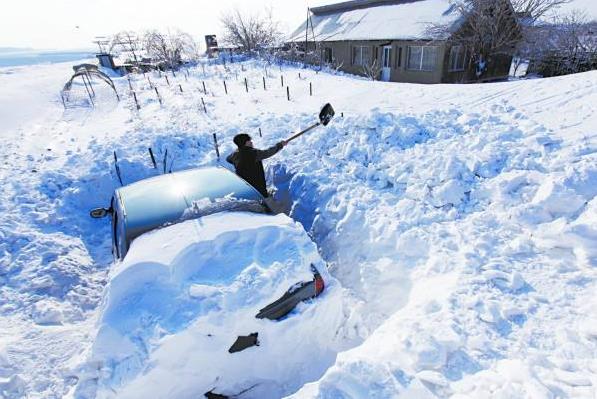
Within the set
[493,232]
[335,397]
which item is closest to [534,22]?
[493,232]

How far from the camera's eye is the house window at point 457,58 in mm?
18312

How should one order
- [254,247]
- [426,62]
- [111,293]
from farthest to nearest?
1. [426,62]
2. [254,247]
3. [111,293]

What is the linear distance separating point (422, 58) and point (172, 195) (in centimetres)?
1916

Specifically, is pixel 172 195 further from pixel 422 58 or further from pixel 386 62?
pixel 386 62

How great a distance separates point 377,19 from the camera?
72.5ft

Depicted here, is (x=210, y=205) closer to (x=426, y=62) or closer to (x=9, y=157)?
(x=9, y=157)

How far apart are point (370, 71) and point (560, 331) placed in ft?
64.7

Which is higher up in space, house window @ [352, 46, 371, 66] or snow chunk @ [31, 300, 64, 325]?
house window @ [352, 46, 371, 66]

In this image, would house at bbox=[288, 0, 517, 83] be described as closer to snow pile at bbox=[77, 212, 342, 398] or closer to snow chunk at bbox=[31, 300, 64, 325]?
snow pile at bbox=[77, 212, 342, 398]

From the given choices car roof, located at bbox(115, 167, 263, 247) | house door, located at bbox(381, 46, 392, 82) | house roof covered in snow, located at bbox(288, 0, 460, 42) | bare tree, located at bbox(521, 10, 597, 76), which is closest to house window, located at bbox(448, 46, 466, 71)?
house roof covered in snow, located at bbox(288, 0, 460, 42)

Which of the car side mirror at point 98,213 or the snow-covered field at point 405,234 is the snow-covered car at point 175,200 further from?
the snow-covered field at point 405,234

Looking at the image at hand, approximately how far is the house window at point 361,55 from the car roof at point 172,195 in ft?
66.9

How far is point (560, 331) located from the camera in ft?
7.96

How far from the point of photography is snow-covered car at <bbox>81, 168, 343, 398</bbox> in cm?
226
